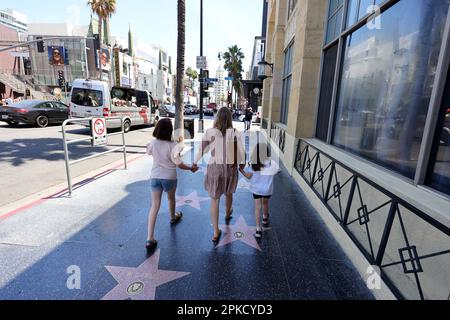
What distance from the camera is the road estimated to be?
17.4 ft

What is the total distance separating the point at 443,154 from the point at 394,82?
1.34m

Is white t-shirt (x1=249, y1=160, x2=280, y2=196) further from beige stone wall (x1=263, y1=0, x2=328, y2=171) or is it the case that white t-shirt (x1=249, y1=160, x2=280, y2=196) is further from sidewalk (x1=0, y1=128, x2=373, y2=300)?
beige stone wall (x1=263, y1=0, x2=328, y2=171)

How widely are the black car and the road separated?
234cm

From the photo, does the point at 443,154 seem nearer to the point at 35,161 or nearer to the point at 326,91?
the point at 326,91

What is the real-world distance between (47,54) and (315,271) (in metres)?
51.6

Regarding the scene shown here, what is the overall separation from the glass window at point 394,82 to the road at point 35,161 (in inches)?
255

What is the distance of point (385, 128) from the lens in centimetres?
347

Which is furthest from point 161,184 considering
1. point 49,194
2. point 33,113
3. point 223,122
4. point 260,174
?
point 33,113

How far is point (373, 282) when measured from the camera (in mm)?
2590

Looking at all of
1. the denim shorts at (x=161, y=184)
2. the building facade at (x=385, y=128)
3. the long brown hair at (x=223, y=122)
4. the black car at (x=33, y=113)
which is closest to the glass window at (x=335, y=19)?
the building facade at (x=385, y=128)

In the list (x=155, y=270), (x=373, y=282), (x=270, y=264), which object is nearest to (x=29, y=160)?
(x=155, y=270)

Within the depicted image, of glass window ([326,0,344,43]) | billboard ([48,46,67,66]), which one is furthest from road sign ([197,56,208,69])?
billboard ([48,46,67,66])

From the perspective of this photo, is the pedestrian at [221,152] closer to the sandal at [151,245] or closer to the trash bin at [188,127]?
the sandal at [151,245]
